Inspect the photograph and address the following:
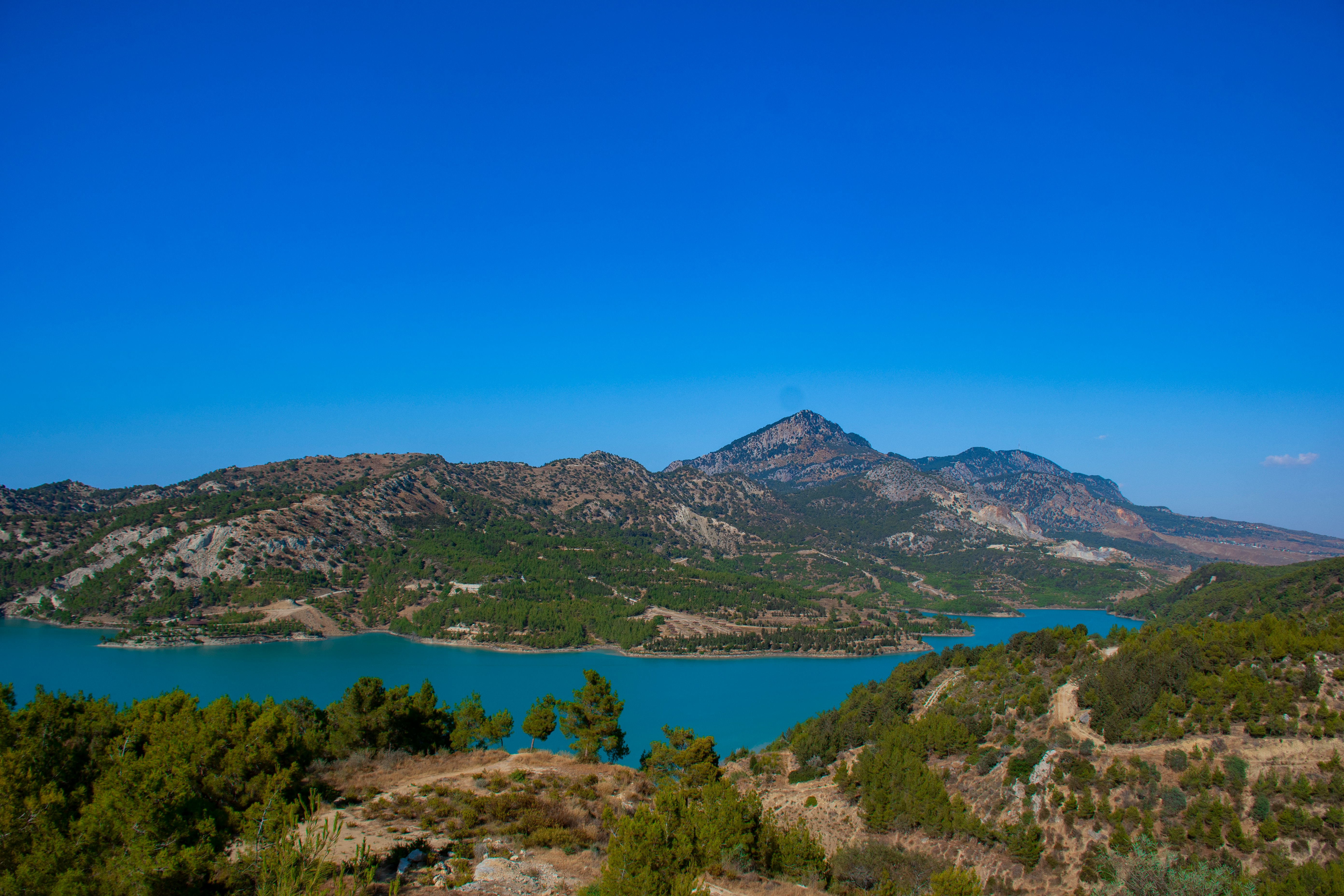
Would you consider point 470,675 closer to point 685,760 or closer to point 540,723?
point 540,723

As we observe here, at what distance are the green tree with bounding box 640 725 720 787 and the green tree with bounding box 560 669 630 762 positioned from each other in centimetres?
206

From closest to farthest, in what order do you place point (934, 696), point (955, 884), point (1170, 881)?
point (955, 884), point (1170, 881), point (934, 696)

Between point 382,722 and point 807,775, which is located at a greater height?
point 382,722

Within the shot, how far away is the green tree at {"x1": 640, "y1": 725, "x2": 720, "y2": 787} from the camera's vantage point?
30.3 metres

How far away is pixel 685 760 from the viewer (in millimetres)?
32281

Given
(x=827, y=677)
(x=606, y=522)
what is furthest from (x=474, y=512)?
(x=827, y=677)

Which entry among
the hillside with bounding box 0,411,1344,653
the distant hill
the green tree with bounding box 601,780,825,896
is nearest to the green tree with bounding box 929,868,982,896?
the green tree with bounding box 601,780,825,896

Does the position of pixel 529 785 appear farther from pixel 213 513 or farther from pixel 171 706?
pixel 213 513

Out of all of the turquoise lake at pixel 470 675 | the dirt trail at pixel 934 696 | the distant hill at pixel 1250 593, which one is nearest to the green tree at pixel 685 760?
the dirt trail at pixel 934 696

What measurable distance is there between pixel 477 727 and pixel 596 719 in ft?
20.0

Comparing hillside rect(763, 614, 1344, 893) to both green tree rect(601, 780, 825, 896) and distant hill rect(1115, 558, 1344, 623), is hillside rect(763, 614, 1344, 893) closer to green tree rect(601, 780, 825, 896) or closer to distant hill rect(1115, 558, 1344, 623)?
green tree rect(601, 780, 825, 896)

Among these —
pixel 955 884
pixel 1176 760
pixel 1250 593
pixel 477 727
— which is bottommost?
pixel 477 727

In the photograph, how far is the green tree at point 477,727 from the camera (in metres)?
32.8

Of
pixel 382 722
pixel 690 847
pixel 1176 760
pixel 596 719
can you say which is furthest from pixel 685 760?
pixel 690 847
